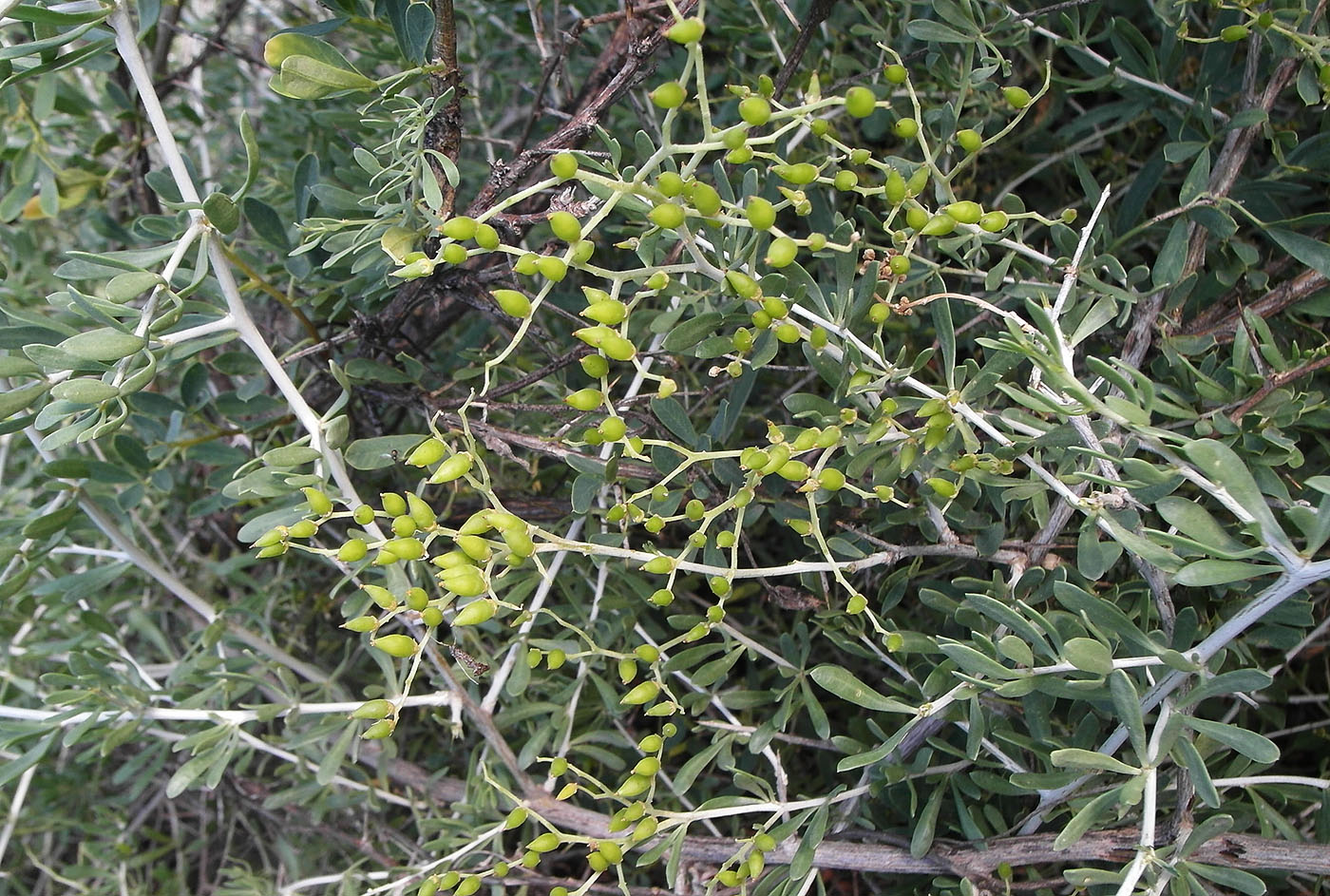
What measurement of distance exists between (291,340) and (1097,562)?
93 cm

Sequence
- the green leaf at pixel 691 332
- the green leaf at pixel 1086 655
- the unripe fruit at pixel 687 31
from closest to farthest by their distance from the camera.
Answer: the unripe fruit at pixel 687 31
the green leaf at pixel 1086 655
the green leaf at pixel 691 332

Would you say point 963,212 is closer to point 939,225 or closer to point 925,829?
point 939,225

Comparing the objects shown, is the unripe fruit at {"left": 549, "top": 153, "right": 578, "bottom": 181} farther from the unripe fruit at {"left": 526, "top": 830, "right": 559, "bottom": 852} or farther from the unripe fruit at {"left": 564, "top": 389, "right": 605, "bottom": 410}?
the unripe fruit at {"left": 526, "top": 830, "right": 559, "bottom": 852}

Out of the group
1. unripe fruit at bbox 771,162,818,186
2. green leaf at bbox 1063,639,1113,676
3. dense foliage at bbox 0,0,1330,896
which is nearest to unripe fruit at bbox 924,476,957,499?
dense foliage at bbox 0,0,1330,896

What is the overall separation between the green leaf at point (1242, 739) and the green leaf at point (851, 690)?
0.21 metres

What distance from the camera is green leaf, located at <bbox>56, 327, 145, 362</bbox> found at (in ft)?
2.42

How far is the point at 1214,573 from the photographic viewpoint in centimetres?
62

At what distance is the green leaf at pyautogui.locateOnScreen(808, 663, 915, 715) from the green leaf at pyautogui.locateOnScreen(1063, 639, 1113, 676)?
0.55 feet

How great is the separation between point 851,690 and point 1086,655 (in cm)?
21

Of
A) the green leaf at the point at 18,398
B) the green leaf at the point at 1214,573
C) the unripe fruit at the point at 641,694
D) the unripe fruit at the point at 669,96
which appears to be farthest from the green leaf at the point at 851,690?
the green leaf at the point at 18,398

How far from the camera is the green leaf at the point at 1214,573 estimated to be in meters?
0.61

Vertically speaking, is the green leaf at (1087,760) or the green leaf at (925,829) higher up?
the green leaf at (1087,760)

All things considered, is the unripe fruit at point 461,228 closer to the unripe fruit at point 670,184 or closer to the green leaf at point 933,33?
the unripe fruit at point 670,184

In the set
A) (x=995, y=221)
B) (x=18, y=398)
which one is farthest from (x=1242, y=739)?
(x=18, y=398)
